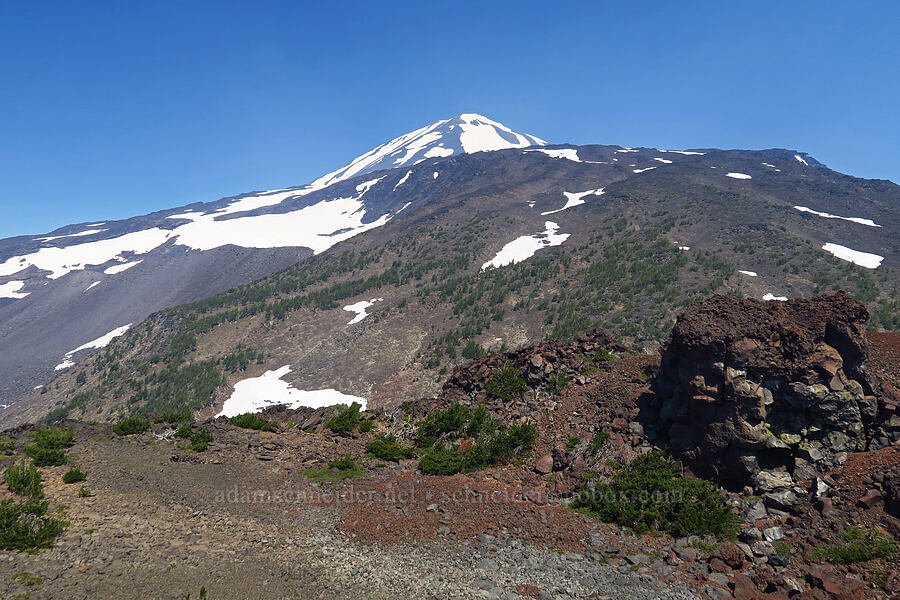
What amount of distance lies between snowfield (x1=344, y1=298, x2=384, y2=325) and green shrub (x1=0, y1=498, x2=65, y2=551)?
142 ft

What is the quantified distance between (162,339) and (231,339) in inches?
471

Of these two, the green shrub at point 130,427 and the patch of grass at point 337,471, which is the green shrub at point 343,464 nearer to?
the patch of grass at point 337,471

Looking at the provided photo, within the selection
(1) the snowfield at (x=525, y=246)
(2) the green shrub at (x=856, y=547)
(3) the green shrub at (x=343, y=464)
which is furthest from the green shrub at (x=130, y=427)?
(1) the snowfield at (x=525, y=246)

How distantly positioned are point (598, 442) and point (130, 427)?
20.4 meters

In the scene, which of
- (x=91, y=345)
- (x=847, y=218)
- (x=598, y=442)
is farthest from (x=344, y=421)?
(x=91, y=345)

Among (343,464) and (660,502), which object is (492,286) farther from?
(660,502)

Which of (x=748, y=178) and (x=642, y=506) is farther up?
(x=748, y=178)

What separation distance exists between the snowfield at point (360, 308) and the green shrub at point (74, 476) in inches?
1575

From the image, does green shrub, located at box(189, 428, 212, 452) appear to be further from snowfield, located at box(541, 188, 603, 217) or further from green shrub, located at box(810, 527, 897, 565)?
snowfield, located at box(541, 188, 603, 217)

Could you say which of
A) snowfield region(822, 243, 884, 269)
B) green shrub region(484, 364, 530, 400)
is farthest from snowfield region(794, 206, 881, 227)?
green shrub region(484, 364, 530, 400)

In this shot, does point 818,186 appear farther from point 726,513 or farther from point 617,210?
point 726,513

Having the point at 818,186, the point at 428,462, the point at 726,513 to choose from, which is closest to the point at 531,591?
the point at 726,513

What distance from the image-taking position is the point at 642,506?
463 inches

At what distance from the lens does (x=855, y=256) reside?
48000 millimetres
